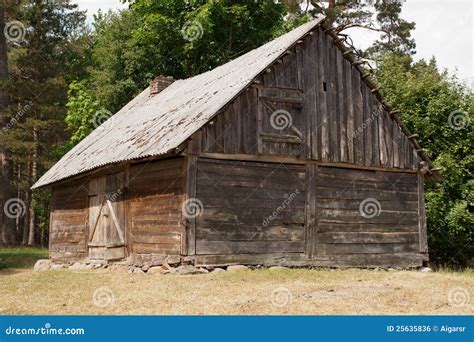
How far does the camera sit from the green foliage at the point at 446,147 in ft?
73.6

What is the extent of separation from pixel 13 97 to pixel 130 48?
23.1ft

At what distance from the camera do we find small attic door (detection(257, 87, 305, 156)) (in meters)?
16.0

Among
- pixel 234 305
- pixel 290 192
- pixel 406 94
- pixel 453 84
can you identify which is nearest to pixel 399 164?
pixel 290 192

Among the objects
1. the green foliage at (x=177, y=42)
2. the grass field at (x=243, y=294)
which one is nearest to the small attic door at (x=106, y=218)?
the grass field at (x=243, y=294)

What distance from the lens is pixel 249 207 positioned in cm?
1580

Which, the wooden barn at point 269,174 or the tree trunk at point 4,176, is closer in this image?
the wooden barn at point 269,174

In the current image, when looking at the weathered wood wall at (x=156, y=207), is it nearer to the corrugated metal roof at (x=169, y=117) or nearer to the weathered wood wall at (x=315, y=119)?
the corrugated metal roof at (x=169, y=117)

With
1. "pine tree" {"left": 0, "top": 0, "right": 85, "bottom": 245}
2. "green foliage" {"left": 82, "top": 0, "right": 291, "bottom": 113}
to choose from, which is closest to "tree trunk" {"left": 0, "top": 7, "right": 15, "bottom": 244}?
"pine tree" {"left": 0, "top": 0, "right": 85, "bottom": 245}

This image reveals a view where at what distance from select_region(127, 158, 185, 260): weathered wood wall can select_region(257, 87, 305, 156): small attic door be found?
2.42 metres

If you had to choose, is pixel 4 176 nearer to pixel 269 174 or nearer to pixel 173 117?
pixel 173 117

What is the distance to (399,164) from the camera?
18.5 m

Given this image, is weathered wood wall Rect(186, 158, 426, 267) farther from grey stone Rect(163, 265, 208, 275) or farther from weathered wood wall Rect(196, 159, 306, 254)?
grey stone Rect(163, 265, 208, 275)

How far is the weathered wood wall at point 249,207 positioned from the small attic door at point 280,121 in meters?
0.52

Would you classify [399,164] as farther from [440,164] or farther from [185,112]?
[185,112]
